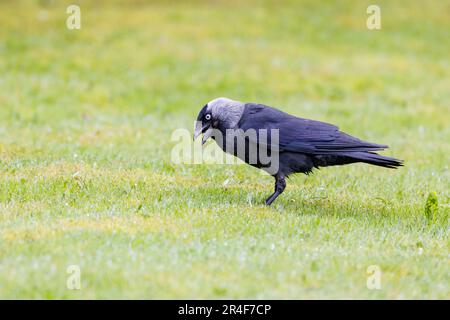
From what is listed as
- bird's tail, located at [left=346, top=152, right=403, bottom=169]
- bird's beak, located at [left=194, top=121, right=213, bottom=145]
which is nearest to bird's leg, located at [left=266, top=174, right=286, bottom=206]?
bird's tail, located at [left=346, top=152, right=403, bottom=169]

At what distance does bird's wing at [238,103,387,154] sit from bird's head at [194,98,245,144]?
0.10 metres

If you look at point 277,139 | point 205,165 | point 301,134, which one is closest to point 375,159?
point 301,134

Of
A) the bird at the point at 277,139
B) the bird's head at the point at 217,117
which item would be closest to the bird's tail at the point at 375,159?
the bird at the point at 277,139

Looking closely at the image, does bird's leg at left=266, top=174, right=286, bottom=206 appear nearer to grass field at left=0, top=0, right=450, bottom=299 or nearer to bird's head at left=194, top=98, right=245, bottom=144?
grass field at left=0, top=0, right=450, bottom=299

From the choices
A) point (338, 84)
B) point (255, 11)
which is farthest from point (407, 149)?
point (255, 11)

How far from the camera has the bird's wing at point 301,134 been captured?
25.5 ft

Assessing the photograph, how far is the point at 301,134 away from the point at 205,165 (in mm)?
2265

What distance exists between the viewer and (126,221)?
6832 millimetres

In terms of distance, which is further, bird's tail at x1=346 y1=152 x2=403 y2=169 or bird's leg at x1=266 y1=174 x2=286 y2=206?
bird's leg at x1=266 y1=174 x2=286 y2=206

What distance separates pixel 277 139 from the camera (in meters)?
7.94

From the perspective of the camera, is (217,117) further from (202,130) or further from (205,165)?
(205,165)

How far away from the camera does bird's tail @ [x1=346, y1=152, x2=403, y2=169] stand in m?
7.43

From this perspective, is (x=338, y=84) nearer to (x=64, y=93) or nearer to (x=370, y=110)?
(x=370, y=110)
